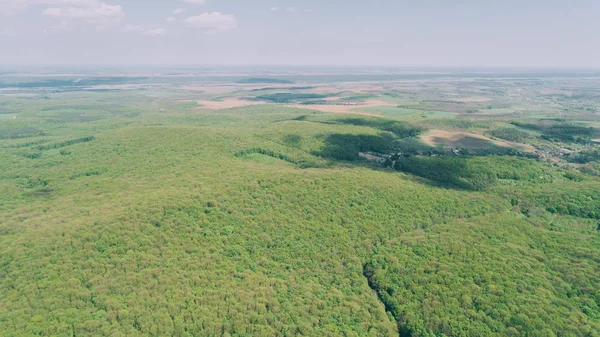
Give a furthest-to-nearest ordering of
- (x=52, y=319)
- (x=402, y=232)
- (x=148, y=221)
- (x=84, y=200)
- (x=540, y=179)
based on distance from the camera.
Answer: (x=540, y=179) → (x=84, y=200) → (x=402, y=232) → (x=148, y=221) → (x=52, y=319)

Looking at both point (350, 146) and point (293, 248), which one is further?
point (350, 146)

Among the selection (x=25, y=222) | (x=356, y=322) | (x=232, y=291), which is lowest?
(x=356, y=322)

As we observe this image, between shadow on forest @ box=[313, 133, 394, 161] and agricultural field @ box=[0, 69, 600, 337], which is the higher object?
shadow on forest @ box=[313, 133, 394, 161]

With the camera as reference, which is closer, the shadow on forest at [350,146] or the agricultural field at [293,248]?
the agricultural field at [293,248]

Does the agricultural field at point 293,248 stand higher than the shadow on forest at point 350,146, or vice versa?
the shadow on forest at point 350,146

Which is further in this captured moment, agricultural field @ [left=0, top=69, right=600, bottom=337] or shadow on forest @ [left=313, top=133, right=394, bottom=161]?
shadow on forest @ [left=313, top=133, right=394, bottom=161]

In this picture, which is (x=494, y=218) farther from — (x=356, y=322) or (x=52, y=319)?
(x=52, y=319)

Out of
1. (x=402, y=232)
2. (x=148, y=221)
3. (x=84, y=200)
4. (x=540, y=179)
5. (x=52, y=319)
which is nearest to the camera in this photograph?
(x=52, y=319)

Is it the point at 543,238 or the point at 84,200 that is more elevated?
the point at 84,200

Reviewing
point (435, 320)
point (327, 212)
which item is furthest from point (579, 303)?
point (327, 212)

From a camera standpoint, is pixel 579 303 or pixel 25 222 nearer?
pixel 579 303

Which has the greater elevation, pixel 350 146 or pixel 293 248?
pixel 350 146
